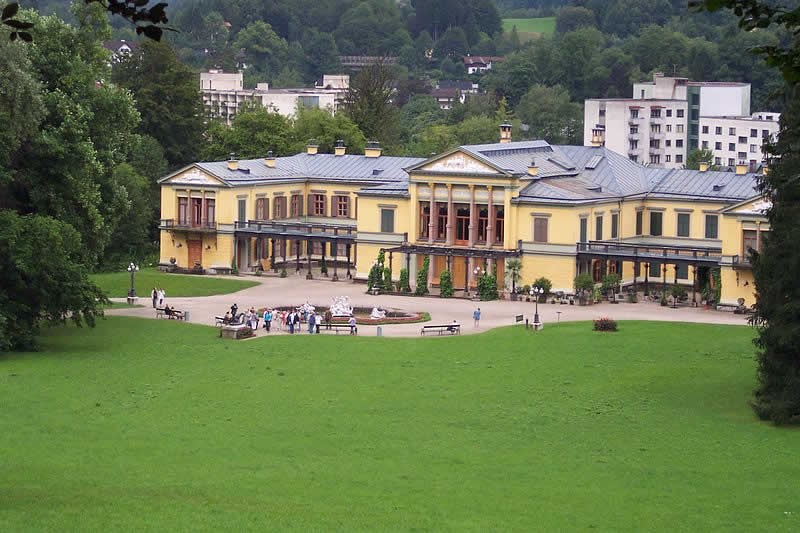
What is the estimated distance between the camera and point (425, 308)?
67.8 m

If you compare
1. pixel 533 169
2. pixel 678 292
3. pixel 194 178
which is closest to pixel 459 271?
pixel 533 169

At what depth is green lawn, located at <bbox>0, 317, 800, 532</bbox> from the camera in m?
31.6

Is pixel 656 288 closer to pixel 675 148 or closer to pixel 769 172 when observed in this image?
pixel 769 172

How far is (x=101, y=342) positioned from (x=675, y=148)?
298ft

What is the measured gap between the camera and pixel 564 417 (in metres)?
43.8

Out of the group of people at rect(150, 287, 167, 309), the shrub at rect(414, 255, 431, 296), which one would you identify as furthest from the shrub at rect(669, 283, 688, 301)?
the group of people at rect(150, 287, 167, 309)

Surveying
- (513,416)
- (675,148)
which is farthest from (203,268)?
(675,148)

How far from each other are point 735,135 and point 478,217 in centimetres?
6463

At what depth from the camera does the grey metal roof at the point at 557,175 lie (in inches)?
2918

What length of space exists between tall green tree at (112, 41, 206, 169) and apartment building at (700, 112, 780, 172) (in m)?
47.0

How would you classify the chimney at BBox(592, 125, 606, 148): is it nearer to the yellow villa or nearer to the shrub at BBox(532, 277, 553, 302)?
the yellow villa

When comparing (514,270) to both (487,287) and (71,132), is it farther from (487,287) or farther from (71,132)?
(71,132)

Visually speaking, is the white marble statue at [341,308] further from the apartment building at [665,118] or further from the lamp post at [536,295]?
the apartment building at [665,118]

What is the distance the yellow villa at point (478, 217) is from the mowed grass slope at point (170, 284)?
3.36 meters
